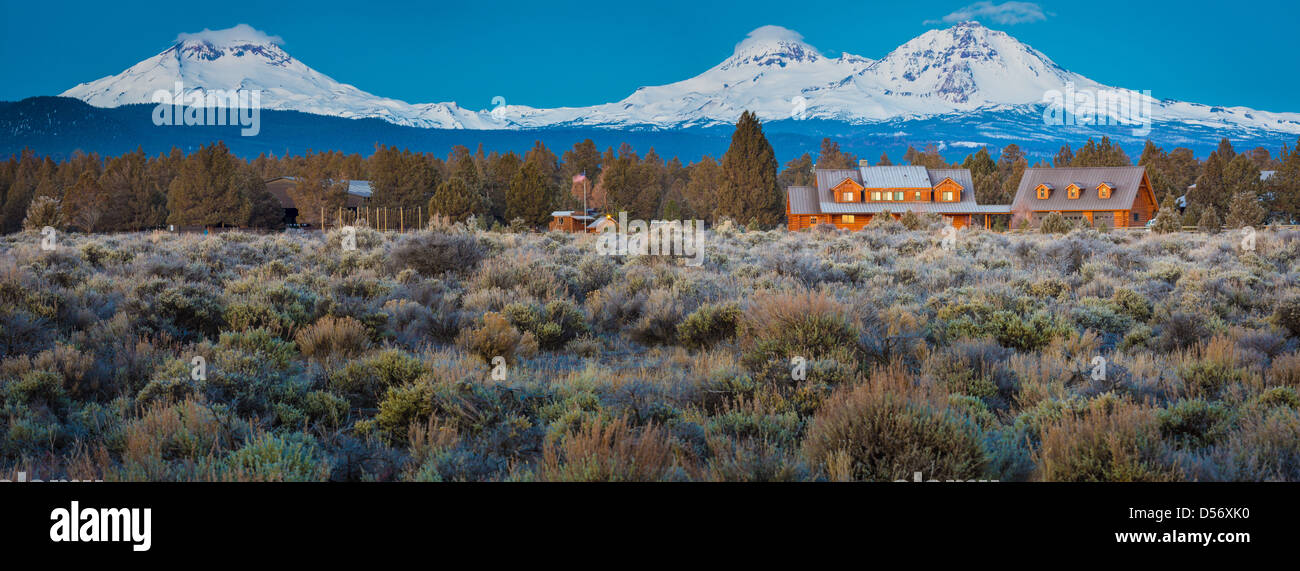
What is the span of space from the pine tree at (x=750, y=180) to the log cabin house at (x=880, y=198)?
1.67 metres

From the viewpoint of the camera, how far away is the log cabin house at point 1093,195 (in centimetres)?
5034

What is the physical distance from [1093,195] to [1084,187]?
863mm

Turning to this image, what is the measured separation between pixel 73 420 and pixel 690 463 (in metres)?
4.64

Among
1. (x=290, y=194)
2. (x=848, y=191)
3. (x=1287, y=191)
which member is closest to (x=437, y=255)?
(x=848, y=191)

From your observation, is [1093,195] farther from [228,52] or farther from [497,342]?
[228,52]

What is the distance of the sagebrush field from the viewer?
177 inches

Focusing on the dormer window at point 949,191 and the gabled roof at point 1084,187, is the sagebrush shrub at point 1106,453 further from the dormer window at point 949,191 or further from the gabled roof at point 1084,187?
the gabled roof at point 1084,187

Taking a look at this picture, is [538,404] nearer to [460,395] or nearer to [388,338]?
[460,395]

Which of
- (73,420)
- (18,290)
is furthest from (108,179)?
(73,420)

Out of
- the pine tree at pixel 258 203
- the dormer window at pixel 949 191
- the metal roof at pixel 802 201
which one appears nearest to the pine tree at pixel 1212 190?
the dormer window at pixel 949 191

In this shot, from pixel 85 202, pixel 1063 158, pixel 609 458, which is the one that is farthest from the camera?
pixel 1063 158

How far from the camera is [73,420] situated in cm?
568

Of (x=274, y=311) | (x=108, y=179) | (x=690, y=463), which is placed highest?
(x=108, y=179)

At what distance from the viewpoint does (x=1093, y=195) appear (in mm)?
51625
